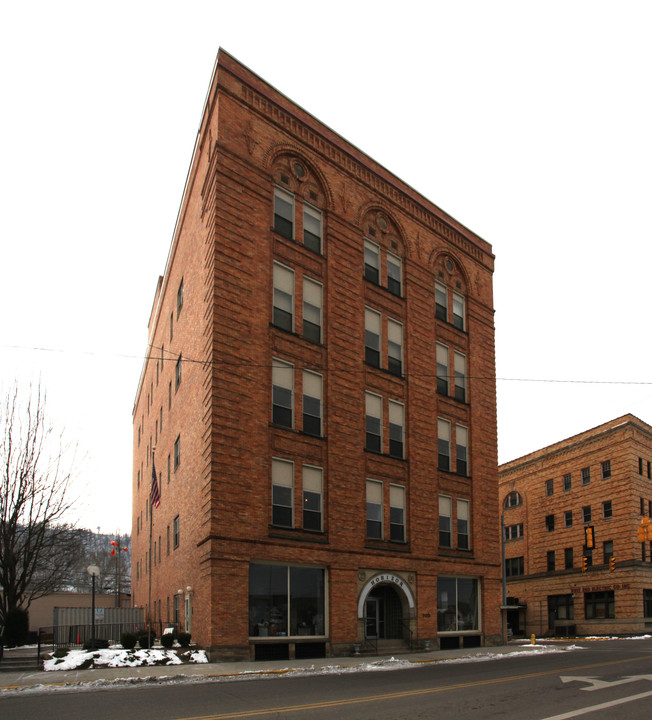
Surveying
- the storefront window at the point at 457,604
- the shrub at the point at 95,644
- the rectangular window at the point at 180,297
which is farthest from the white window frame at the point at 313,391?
the shrub at the point at 95,644

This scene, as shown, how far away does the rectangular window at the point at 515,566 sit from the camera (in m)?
69.2

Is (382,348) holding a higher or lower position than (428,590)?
higher

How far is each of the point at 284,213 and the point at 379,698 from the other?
1997 centimetres

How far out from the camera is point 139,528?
56094 millimetres

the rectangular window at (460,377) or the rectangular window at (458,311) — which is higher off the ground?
the rectangular window at (458,311)

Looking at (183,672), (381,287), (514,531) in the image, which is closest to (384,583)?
(183,672)

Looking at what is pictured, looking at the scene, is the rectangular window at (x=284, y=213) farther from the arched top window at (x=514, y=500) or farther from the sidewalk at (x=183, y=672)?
the arched top window at (x=514, y=500)

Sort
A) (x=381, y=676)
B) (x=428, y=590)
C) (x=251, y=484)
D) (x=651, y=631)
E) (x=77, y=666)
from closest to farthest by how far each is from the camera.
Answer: (x=381, y=676) → (x=77, y=666) → (x=251, y=484) → (x=428, y=590) → (x=651, y=631)

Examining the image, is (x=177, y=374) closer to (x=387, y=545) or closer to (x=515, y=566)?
(x=387, y=545)

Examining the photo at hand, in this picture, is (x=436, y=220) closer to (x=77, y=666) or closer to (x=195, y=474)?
(x=195, y=474)

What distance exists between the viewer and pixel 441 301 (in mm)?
37281

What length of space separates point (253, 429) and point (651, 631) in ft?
141

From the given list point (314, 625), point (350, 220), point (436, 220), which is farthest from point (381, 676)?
point (436, 220)

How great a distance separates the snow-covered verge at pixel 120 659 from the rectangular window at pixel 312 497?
6414 mm
